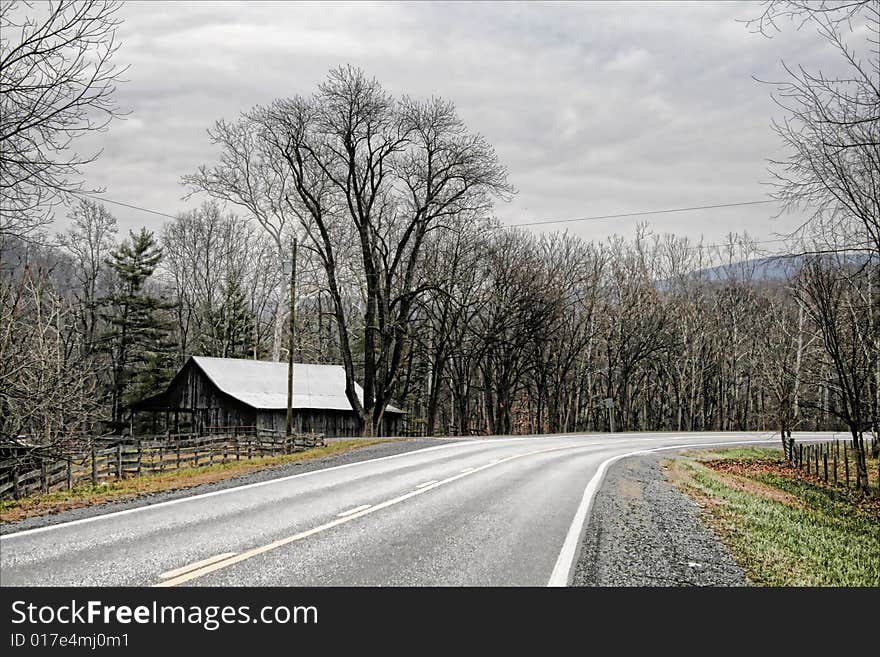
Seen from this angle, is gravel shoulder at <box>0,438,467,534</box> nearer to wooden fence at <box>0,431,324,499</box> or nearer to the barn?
wooden fence at <box>0,431,324,499</box>

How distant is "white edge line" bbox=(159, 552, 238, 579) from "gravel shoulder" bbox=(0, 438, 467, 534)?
9.57ft

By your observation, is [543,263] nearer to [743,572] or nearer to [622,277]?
[622,277]

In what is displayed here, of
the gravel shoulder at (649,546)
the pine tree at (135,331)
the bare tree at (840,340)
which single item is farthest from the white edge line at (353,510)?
the pine tree at (135,331)

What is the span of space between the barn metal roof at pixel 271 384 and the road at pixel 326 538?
1006 inches

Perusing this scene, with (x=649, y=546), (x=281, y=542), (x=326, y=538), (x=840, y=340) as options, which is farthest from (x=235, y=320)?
(x=649, y=546)

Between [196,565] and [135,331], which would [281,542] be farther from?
[135,331]

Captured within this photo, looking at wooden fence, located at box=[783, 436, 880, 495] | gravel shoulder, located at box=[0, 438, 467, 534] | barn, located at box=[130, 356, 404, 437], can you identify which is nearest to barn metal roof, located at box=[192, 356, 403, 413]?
barn, located at box=[130, 356, 404, 437]

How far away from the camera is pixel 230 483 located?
13930mm

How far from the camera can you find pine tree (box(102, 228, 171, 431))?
156 feet

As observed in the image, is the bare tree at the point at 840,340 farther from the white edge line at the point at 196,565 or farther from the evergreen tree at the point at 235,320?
the evergreen tree at the point at 235,320

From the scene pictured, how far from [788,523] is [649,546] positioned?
16.3ft

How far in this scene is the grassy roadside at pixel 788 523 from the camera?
8.56m

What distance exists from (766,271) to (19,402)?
622 inches

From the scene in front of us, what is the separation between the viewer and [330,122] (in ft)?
115
